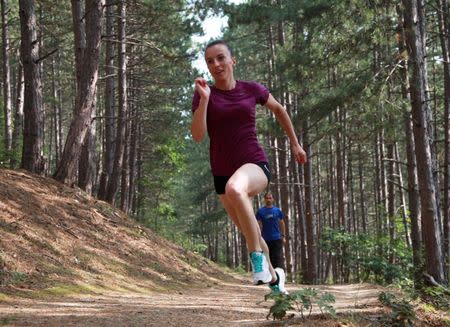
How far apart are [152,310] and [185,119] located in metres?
24.3

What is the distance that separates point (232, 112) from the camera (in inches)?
175

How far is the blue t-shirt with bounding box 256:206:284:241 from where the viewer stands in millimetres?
10383

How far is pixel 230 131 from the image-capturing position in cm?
445

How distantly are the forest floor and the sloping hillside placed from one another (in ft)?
0.07

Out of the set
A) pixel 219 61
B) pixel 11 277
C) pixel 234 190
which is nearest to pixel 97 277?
pixel 11 277

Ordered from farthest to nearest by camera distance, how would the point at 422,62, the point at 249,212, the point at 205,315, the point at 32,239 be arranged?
the point at 422,62 → the point at 32,239 → the point at 205,315 → the point at 249,212

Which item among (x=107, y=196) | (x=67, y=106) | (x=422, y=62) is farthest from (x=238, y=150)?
(x=67, y=106)

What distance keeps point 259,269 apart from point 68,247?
5641 mm

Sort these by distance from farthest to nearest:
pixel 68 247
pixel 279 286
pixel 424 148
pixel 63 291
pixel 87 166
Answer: pixel 87 166 < pixel 424 148 < pixel 68 247 < pixel 63 291 < pixel 279 286

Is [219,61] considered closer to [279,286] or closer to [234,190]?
[234,190]

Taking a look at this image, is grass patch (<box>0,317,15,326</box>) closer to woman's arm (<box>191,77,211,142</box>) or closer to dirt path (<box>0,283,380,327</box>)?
dirt path (<box>0,283,380,327</box>)

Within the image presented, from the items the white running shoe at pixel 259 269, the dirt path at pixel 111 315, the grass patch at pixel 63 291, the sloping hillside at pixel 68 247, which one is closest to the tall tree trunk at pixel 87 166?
the sloping hillside at pixel 68 247

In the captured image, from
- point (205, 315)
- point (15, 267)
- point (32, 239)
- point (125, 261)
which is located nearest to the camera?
point (205, 315)

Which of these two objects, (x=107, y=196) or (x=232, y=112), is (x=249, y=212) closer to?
(x=232, y=112)
